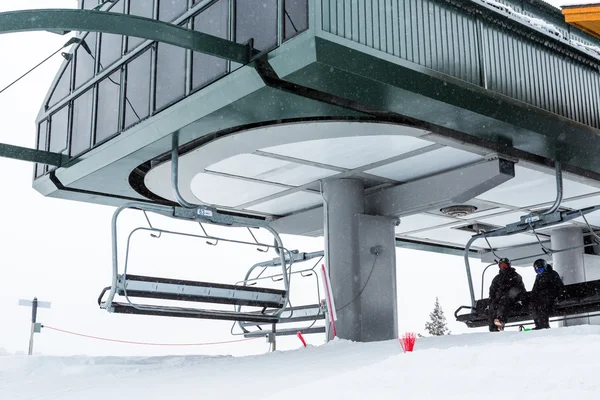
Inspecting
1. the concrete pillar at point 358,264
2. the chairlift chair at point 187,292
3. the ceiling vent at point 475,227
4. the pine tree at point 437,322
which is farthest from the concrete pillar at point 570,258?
the pine tree at point 437,322

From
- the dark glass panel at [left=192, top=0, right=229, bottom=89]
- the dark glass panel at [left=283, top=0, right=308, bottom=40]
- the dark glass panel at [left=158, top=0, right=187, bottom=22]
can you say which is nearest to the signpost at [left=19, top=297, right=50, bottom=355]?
the dark glass panel at [left=158, top=0, right=187, bottom=22]

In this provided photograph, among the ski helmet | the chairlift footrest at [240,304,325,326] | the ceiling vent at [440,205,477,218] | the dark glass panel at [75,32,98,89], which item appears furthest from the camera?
the ceiling vent at [440,205,477,218]

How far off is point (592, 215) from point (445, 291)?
134 ft

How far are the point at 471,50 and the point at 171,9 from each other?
18.1 ft

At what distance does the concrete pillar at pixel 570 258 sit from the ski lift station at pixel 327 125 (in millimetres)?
3427

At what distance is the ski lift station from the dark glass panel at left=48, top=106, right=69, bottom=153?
70mm

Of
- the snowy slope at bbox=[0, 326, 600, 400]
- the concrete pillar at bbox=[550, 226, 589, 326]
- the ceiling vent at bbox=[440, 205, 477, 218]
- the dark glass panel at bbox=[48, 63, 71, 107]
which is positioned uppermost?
the dark glass panel at bbox=[48, 63, 71, 107]

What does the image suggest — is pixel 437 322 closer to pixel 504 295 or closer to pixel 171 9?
pixel 504 295

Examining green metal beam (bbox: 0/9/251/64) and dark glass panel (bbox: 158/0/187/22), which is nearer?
green metal beam (bbox: 0/9/251/64)

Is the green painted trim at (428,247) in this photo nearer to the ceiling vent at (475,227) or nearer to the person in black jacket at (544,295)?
the ceiling vent at (475,227)

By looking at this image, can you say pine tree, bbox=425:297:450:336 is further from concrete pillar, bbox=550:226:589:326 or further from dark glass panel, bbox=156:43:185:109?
dark glass panel, bbox=156:43:185:109

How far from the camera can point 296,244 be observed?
6309cm

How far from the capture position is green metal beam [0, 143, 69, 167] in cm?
1479

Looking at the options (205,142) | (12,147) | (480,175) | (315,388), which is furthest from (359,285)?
(315,388)
